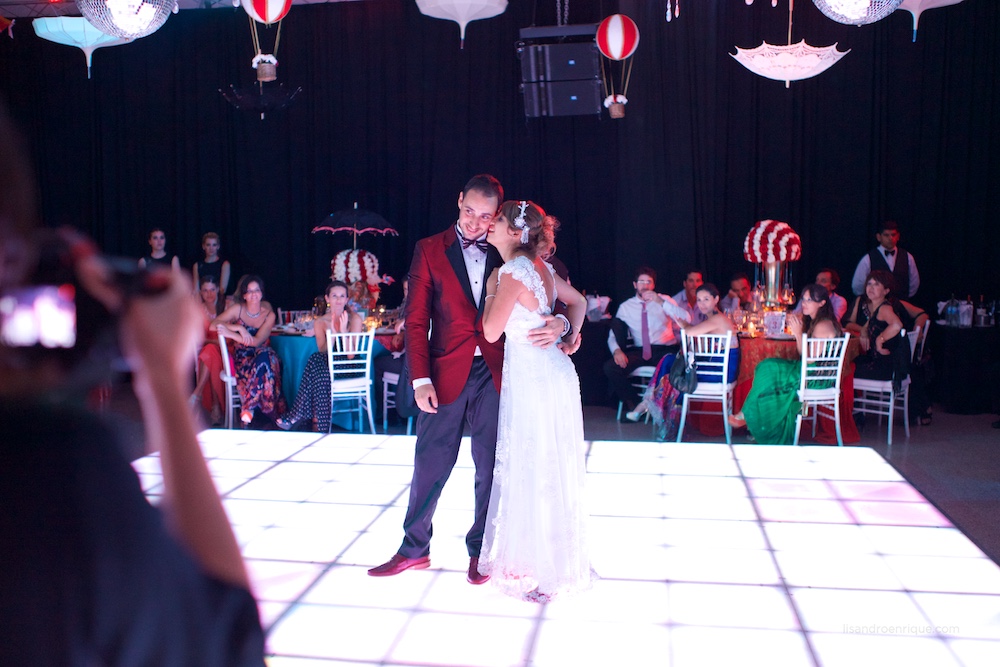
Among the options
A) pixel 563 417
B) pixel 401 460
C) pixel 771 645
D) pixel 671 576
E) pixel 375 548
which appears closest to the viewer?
pixel 771 645

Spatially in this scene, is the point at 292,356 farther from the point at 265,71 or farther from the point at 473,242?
the point at 473,242

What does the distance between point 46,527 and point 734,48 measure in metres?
9.42

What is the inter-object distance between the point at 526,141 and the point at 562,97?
122cm

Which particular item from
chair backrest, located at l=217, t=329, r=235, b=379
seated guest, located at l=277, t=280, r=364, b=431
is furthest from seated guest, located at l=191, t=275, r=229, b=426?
seated guest, located at l=277, t=280, r=364, b=431

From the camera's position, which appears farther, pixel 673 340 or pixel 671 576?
pixel 673 340

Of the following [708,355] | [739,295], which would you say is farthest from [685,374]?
[739,295]

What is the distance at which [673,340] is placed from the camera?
719cm

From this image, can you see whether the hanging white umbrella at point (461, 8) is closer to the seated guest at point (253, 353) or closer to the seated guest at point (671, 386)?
the seated guest at point (253, 353)

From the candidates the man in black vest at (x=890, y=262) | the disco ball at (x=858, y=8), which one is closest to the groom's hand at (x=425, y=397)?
the disco ball at (x=858, y=8)

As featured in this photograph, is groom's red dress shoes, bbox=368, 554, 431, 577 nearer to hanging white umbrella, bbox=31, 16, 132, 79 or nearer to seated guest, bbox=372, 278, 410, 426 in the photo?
seated guest, bbox=372, 278, 410, 426

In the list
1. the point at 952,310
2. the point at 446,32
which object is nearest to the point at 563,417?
the point at 952,310

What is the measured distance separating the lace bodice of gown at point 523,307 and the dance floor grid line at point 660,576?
3.37 feet

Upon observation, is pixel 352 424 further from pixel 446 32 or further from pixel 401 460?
pixel 446 32

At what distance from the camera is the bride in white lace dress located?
3.22m
